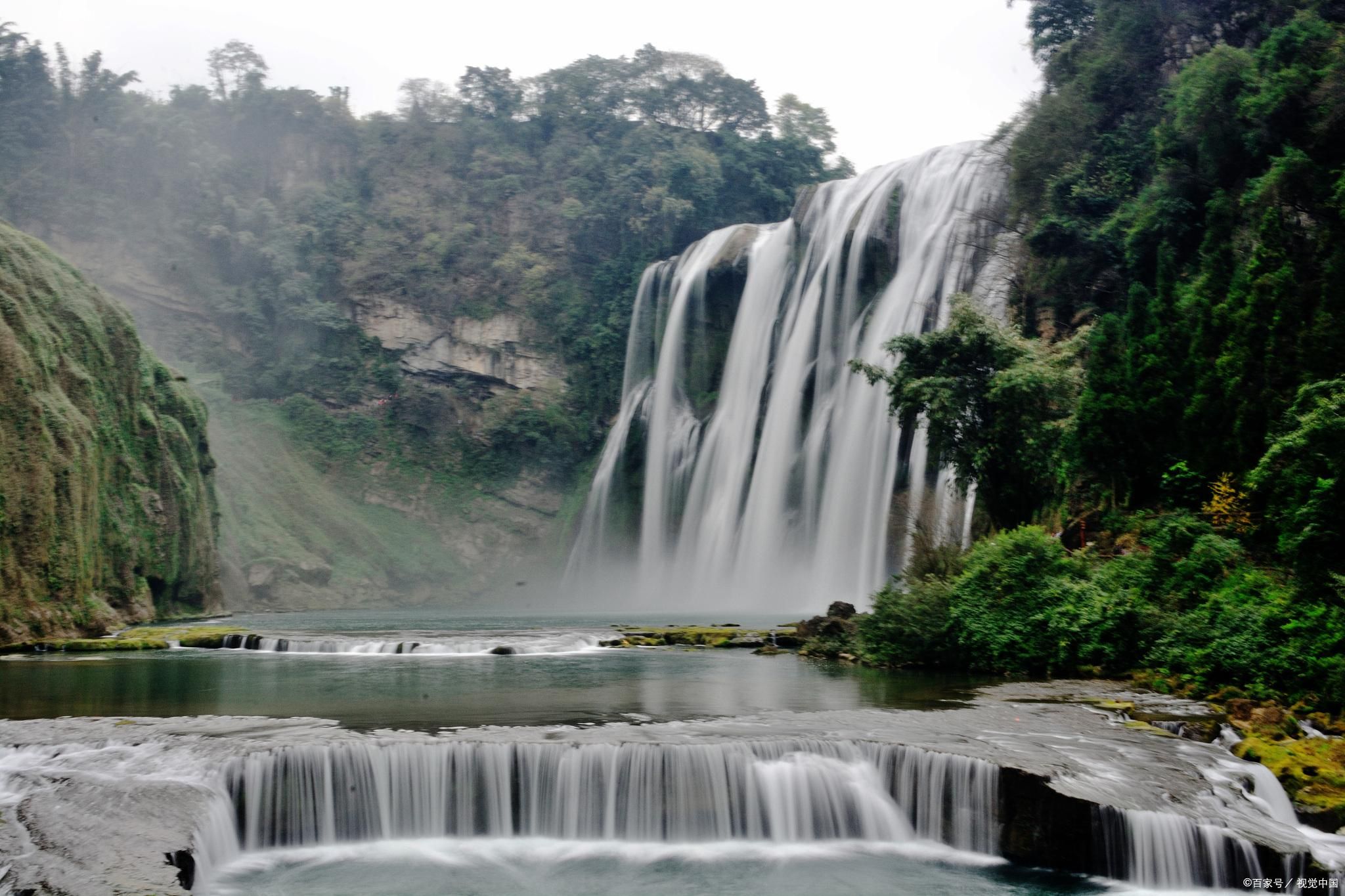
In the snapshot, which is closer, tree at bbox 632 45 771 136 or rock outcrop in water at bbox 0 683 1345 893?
rock outcrop in water at bbox 0 683 1345 893

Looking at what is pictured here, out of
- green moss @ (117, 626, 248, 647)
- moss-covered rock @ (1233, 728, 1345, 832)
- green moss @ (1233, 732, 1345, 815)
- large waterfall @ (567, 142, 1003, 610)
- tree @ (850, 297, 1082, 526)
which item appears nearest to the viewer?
moss-covered rock @ (1233, 728, 1345, 832)

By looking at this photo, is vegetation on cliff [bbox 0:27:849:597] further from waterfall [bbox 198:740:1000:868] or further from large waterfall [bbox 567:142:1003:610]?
Result: waterfall [bbox 198:740:1000:868]

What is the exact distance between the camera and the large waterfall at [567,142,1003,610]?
119 feet

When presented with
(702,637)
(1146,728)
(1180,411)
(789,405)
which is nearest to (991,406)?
(1180,411)

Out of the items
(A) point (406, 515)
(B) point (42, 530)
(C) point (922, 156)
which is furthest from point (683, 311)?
(B) point (42, 530)

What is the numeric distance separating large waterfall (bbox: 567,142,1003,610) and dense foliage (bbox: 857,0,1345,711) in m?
4.68

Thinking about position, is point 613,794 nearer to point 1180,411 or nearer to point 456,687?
point 456,687

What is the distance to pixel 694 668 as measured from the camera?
20.6 metres

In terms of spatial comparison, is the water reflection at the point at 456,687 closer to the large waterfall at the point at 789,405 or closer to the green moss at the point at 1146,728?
the green moss at the point at 1146,728

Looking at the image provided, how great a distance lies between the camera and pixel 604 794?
11.2 meters

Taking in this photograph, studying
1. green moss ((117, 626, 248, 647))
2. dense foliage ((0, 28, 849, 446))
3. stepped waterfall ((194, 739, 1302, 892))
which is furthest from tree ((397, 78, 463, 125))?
stepped waterfall ((194, 739, 1302, 892))

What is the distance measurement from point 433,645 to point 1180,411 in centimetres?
1631

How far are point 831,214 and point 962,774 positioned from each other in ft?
121

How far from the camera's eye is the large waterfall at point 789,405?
119 ft
